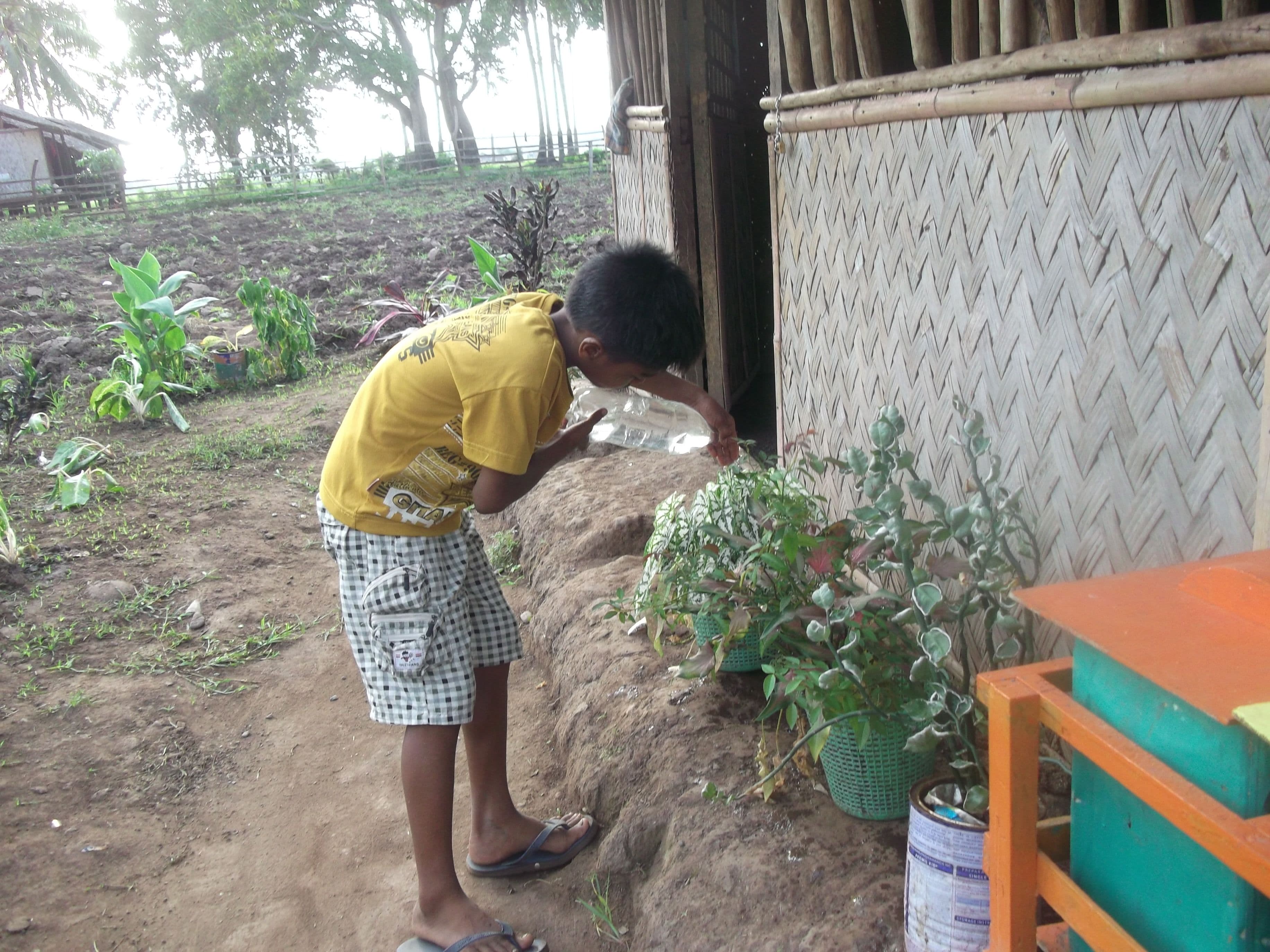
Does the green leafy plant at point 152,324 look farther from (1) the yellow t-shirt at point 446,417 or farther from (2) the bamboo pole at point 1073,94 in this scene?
(2) the bamboo pole at point 1073,94

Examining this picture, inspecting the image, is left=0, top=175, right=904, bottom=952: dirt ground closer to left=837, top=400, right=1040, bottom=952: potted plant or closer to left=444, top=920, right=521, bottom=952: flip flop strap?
left=444, top=920, right=521, bottom=952: flip flop strap

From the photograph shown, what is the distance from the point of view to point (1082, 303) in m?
1.88

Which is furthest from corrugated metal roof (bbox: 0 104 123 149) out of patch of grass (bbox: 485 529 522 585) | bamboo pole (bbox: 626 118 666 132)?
patch of grass (bbox: 485 529 522 585)

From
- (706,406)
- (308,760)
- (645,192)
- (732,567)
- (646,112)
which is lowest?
(308,760)

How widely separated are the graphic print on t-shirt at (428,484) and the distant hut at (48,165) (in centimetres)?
2041

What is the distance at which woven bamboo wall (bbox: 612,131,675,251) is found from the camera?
4711mm

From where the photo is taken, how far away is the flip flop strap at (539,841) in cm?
246

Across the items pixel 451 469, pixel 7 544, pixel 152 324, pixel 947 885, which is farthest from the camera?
pixel 152 324

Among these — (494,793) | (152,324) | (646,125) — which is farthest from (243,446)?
(494,793)

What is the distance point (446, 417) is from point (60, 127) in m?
27.4

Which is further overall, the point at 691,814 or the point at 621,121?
the point at 621,121

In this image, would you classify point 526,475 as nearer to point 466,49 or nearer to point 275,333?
point 275,333

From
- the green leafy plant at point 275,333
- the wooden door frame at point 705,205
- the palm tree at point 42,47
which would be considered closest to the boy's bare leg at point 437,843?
the wooden door frame at point 705,205

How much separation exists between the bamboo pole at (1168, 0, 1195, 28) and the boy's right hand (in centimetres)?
126
